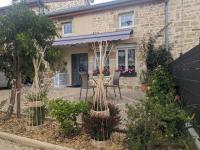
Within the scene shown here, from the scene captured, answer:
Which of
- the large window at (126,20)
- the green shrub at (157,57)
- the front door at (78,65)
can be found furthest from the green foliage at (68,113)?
the front door at (78,65)

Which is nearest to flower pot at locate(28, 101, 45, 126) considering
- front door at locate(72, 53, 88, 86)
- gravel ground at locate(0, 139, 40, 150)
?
gravel ground at locate(0, 139, 40, 150)

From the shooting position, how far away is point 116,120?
15.4 ft

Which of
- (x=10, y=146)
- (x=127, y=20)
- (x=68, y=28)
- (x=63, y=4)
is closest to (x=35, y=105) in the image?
(x=10, y=146)

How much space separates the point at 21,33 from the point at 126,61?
9.60 m

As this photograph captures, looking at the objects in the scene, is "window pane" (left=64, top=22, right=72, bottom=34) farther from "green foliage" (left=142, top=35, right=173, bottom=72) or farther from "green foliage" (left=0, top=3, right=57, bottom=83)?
"green foliage" (left=0, top=3, right=57, bottom=83)

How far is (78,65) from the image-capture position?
17.3m

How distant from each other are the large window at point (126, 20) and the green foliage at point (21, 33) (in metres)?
8.96

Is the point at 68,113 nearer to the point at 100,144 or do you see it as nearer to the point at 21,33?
the point at 100,144

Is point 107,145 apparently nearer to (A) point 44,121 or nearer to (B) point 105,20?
(A) point 44,121

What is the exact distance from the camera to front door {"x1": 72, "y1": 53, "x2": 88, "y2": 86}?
17.0 metres

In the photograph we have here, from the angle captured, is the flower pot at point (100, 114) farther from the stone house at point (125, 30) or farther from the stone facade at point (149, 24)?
the stone house at point (125, 30)

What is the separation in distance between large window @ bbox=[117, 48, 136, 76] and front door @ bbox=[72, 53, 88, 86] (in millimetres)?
2585

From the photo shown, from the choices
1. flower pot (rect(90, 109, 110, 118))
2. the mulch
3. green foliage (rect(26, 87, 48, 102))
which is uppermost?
green foliage (rect(26, 87, 48, 102))

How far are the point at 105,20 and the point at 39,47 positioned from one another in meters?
9.83
